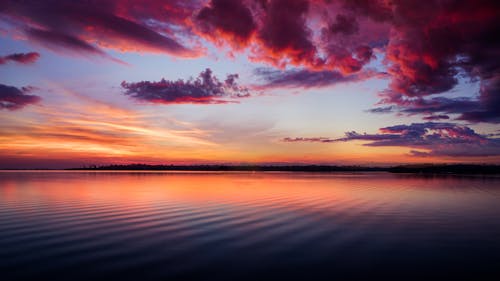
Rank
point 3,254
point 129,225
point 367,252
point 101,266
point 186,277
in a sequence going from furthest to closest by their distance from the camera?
point 129,225 < point 367,252 < point 3,254 < point 101,266 < point 186,277

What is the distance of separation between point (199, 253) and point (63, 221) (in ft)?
36.1

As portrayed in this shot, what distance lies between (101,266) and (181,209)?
48.3 ft

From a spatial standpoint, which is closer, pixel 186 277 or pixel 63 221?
pixel 186 277

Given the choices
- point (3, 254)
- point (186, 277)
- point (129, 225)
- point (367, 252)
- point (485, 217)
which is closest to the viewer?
point (186, 277)

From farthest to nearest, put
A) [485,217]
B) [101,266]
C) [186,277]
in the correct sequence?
[485,217], [101,266], [186,277]

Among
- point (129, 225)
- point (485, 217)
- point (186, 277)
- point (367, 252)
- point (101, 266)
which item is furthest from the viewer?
point (485, 217)

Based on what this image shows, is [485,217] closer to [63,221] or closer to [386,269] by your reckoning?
[386,269]

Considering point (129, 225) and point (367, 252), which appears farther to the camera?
point (129, 225)

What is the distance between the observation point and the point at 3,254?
11836 mm

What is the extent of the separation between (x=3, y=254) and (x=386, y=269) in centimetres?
1265

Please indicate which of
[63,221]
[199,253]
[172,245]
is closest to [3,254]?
[172,245]

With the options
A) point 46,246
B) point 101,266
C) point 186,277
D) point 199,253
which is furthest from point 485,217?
point 46,246

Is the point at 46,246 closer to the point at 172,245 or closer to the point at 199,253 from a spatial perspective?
the point at 172,245

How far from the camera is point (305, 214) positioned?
2327 centimetres
